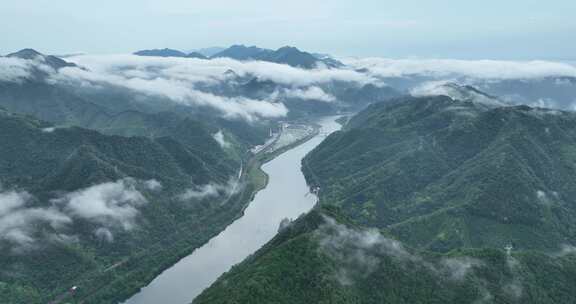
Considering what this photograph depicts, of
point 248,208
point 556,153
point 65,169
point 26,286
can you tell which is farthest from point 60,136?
point 556,153

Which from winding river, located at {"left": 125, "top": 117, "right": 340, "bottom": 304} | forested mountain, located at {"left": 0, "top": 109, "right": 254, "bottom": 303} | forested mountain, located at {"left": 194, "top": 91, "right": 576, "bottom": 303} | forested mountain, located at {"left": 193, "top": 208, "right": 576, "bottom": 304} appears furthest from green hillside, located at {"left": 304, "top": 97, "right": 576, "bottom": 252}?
forested mountain, located at {"left": 0, "top": 109, "right": 254, "bottom": 303}

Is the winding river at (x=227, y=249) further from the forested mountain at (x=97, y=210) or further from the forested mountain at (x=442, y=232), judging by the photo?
the forested mountain at (x=442, y=232)

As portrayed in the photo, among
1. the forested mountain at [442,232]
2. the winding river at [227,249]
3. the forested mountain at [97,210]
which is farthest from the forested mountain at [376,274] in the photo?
the forested mountain at [97,210]

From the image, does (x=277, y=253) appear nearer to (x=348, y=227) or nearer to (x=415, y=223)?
(x=348, y=227)

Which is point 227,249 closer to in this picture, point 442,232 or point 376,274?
point 376,274

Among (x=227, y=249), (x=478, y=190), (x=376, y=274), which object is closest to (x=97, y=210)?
(x=227, y=249)

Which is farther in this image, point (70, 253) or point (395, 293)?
point (70, 253)
